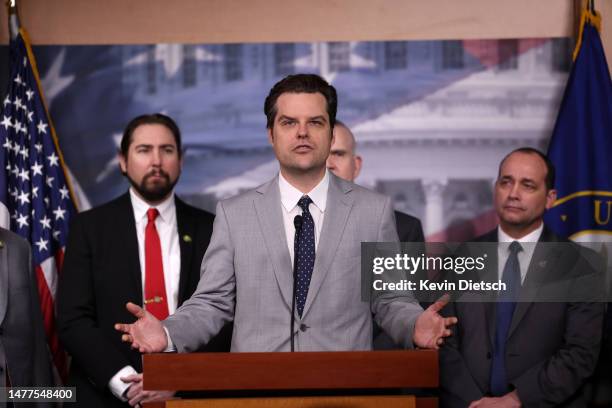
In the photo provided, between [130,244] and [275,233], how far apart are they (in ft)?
4.59

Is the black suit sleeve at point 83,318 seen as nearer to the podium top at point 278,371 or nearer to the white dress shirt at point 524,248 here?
the podium top at point 278,371

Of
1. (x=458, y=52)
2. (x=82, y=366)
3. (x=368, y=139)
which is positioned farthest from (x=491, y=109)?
(x=82, y=366)

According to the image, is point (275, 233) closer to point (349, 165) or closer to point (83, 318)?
point (83, 318)

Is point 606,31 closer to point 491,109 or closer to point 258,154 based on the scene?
point 491,109

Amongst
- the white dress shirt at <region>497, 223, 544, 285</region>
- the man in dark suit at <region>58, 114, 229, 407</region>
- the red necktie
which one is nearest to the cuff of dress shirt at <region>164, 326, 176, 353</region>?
the man in dark suit at <region>58, 114, 229, 407</region>

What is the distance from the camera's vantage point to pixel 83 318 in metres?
3.98

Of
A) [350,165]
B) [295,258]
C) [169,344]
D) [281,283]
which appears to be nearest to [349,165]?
[350,165]

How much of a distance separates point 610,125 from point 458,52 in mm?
940

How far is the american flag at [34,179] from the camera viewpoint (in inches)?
182

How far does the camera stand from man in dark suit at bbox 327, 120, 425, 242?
4.48 metres

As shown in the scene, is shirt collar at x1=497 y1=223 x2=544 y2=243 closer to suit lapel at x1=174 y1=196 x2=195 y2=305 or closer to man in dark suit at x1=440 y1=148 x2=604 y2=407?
man in dark suit at x1=440 y1=148 x2=604 y2=407

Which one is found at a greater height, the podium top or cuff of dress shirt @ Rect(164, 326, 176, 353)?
cuff of dress shirt @ Rect(164, 326, 176, 353)

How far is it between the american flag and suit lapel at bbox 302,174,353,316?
2147 mm

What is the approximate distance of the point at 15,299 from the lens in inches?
153
